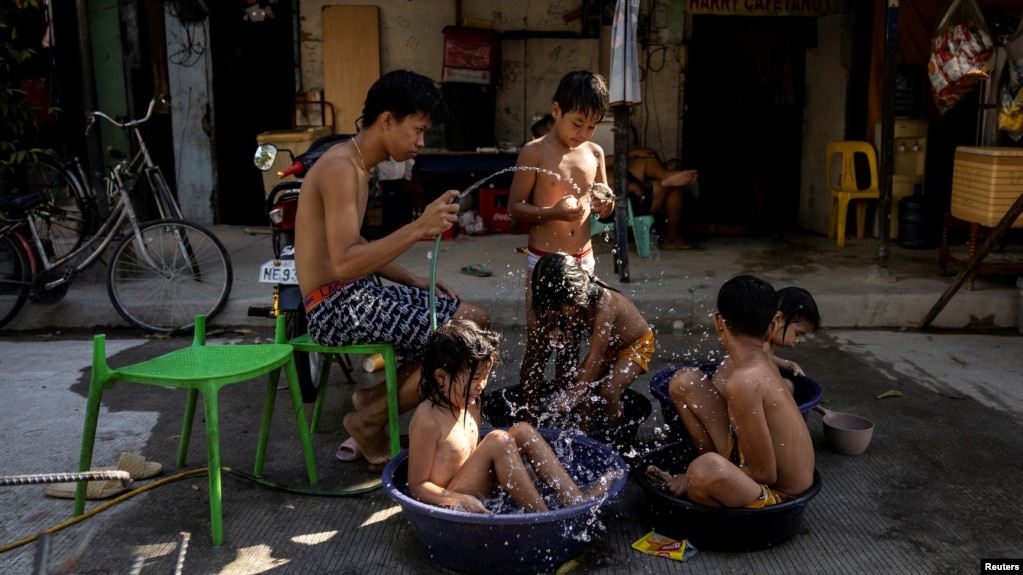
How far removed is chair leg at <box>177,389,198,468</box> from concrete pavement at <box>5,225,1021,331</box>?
248cm

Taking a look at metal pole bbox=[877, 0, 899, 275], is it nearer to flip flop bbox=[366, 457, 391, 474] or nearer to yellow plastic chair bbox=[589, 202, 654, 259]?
yellow plastic chair bbox=[589, 202, 654, 259]

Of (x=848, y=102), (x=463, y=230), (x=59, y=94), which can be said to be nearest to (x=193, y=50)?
(x=59, y=94)

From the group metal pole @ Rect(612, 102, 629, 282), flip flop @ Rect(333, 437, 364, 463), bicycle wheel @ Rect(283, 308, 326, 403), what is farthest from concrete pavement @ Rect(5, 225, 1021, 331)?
flip flop @ Rect(333, 437, 364, 463)

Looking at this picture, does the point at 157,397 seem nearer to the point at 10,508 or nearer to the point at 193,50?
the point at 10,508

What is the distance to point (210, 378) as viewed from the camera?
134 inches

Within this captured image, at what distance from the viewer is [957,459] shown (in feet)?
14.0

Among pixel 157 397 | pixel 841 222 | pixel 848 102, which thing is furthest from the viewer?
pixel 848 102

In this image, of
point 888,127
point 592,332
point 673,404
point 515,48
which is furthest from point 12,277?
point 888,127

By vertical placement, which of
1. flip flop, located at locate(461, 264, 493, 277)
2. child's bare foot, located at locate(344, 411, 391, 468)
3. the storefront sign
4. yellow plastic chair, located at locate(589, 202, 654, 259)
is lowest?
child's bare foot, located at locate(344, 411, 391, 468)

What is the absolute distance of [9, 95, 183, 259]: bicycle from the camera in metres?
6.45

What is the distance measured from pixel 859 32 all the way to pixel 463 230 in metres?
4.24

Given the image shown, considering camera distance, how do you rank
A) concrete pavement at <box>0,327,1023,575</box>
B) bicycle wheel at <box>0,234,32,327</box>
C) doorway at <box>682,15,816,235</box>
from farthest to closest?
1. doorway at <box>682,15,816,235</box>
2. bicycle wheel at <box>0,234,32,327</box>
3. concrete pavement at <box>0,327,1023,575</box>

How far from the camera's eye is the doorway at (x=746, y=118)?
9.92m

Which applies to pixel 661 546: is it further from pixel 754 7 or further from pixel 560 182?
pixel 754 7
